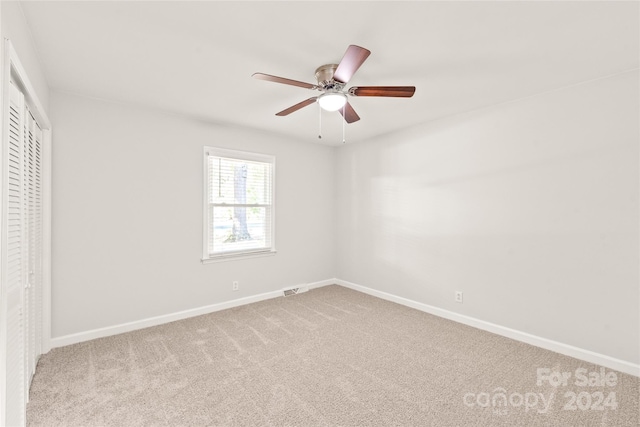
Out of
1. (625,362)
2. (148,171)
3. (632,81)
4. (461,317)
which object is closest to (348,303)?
(461,317)

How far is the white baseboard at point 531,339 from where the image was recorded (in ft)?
8.04

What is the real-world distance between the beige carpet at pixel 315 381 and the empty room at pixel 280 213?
0.06 feet

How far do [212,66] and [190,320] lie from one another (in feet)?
9.06

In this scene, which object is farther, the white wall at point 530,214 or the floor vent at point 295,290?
the floor vent at point 295,290

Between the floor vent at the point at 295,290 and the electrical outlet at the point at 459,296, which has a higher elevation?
the electrical outlet at the point at 459,296

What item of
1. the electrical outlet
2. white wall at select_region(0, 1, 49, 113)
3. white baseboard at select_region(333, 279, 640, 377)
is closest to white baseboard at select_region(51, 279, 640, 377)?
white baseboard at select_region(333, 279, 640, 377)

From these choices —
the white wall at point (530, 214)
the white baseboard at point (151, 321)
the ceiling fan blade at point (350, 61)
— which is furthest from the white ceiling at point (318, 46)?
the white baseboard at point (151, 321)

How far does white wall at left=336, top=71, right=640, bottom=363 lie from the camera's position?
2469mm

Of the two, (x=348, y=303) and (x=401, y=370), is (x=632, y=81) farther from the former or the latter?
(x=348, y=303)

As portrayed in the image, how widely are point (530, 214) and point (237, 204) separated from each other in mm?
3385

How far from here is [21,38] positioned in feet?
5.67

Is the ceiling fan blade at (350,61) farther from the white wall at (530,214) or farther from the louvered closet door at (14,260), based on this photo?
the white wall at (530,214)

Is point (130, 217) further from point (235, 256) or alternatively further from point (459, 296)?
point (459, 296)

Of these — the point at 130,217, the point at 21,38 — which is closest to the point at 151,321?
the point at 130,217
